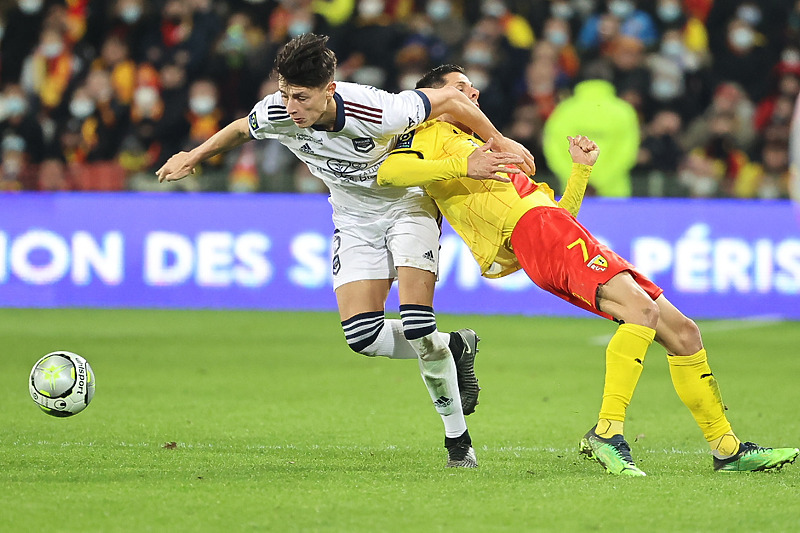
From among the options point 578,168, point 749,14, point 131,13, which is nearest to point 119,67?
point 131,13

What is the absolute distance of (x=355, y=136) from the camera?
5.72 meters

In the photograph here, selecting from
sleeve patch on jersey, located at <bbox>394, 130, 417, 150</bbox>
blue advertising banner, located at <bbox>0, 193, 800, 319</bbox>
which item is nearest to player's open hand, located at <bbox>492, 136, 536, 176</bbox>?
sleeve patch on jersey, located at <bbox>394, 130, 417, 150</bbox>

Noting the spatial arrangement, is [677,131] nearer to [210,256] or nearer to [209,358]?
[210,256]

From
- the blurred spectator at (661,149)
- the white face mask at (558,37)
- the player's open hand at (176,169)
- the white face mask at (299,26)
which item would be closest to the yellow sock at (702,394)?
the player's open hand at (176,169)

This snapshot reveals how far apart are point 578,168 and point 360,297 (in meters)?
1.20

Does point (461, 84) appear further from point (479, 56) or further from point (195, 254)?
point (479, 56)

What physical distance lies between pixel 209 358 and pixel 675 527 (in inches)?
251

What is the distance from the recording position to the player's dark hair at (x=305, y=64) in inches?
213

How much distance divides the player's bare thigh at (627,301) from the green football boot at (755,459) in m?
0.73

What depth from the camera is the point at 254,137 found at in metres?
5.88

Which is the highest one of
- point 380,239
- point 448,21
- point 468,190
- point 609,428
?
point 448,21

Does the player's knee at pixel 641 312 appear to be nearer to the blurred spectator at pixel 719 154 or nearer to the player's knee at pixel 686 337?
the player's knee at pixel 686 337

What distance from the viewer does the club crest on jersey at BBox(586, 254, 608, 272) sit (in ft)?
17.5

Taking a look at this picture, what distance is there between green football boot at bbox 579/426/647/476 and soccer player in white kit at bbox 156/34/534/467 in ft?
2.02
